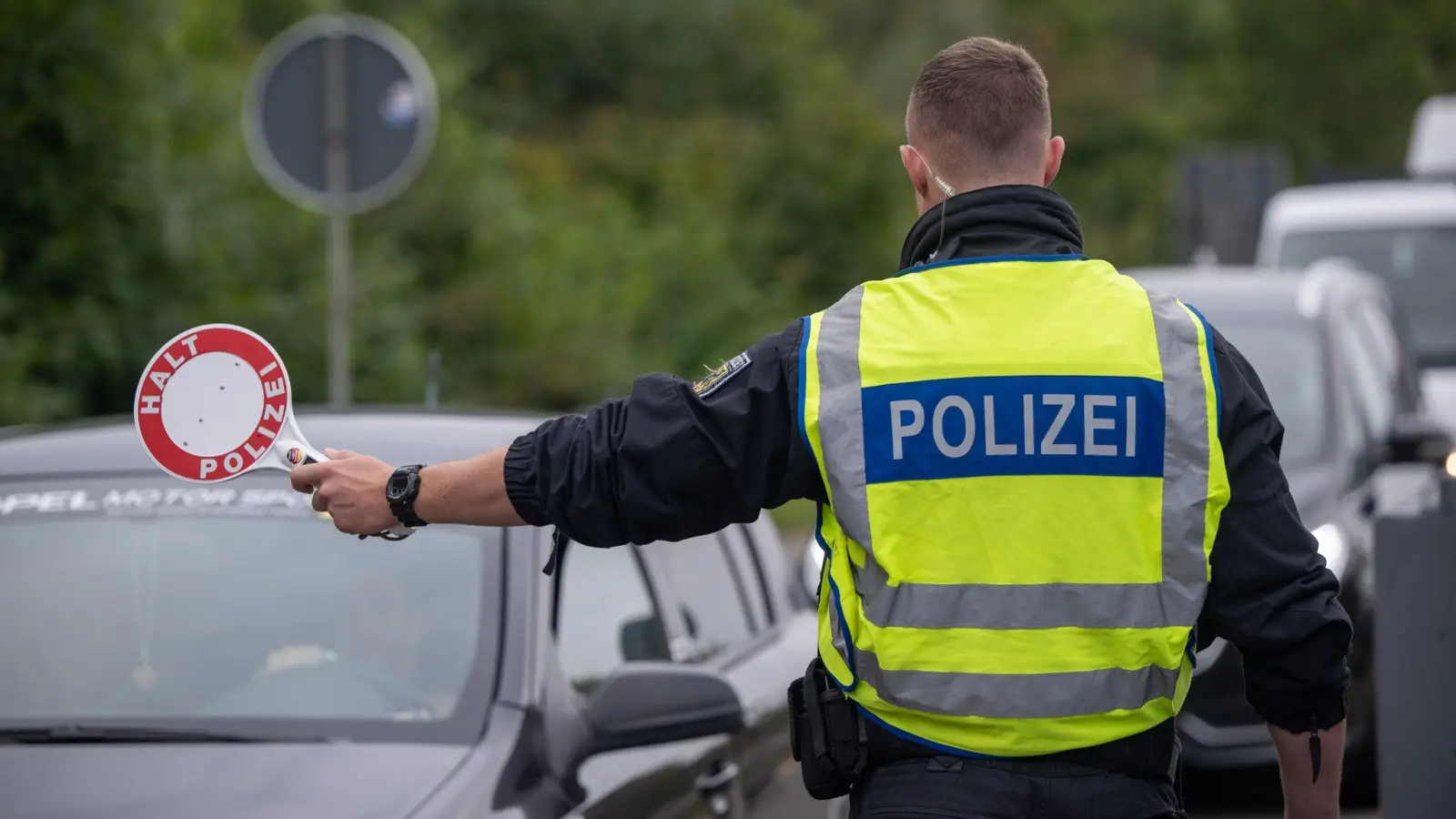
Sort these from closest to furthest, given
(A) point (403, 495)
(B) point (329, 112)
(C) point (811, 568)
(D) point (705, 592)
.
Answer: (A) point (403, 495), (D) point (705, 592), (C) point (811, 568), (B) point (329, 112)

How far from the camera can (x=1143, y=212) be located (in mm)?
43688

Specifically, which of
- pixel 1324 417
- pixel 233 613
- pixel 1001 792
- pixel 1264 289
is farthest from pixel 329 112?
pixel 1001 792

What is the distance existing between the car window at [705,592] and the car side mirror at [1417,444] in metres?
2.91

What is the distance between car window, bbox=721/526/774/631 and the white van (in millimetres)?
8782

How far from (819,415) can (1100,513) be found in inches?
16.2

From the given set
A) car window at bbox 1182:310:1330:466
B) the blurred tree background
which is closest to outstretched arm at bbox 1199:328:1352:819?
car window at bbox 1182:310:1330:466

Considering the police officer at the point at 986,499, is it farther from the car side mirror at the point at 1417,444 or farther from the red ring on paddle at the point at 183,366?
the car side mirror at the point at 1417,444

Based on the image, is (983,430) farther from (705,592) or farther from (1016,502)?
(705,592)

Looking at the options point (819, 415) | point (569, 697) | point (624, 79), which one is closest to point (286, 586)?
point (569, 697)

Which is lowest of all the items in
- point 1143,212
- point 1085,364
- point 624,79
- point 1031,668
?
point 1143,212

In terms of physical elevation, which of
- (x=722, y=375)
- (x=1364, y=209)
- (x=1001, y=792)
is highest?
(x=722, y=375)

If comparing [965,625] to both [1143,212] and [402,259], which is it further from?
[1143,212]

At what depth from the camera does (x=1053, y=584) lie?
307 cm

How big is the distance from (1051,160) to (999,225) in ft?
0.63
